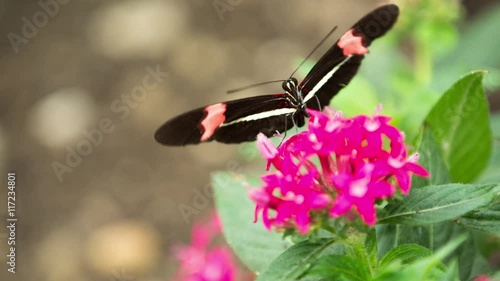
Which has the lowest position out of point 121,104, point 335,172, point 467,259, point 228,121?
point 467,259

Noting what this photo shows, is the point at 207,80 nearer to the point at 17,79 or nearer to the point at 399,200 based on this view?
the point at 17,79

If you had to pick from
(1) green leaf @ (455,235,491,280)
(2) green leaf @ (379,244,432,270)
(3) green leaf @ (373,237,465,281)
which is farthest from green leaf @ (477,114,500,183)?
(3) green leaf @ (373,237,465,281)

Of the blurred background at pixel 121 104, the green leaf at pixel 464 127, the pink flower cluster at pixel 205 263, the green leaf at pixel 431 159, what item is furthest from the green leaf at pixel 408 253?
the blurred background at pixel 121 104

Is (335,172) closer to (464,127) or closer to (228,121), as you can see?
(228,121)

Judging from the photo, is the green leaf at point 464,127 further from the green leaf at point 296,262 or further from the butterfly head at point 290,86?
the green leaf at point 296,262

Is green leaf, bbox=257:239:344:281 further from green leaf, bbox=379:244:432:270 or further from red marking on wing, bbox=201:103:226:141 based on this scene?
red marking on wing, bbox=201:103:226:141

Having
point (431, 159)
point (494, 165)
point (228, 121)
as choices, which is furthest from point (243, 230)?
point (494, 165)

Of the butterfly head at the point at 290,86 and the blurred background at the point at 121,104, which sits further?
the blurred background at the point at 121,104
